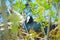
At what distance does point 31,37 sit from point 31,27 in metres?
0.83

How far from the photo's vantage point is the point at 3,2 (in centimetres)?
127

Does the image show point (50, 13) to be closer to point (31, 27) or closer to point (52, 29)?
point (52, 29)

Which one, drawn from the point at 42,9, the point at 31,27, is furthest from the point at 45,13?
the point at 31,27

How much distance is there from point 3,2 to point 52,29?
2427mm

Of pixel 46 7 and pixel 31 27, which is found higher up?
pixel 46 7

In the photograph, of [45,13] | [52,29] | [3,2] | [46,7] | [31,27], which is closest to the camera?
[3,2]

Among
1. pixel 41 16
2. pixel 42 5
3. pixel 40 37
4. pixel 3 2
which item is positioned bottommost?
pixel 40 37

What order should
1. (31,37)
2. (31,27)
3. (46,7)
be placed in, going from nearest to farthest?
(46,7), (31,37), (31,27)

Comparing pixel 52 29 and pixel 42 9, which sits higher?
pixel 42 9

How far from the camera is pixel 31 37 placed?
3.13 m

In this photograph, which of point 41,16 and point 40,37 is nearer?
point 41,16

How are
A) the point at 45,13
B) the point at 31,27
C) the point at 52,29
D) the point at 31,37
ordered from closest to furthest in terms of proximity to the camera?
the point at 45,13, the point at 31,37, the point at 52,29, the point at 31,27

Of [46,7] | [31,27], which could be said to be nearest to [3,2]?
[46,7]

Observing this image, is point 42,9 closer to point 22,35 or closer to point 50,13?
point 50,13
